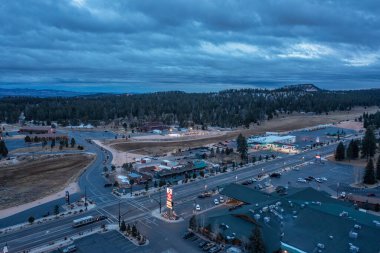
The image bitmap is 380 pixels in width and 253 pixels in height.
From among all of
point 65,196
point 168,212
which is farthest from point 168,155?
point 168,212

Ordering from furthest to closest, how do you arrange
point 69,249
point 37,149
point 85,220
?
1. point 37,149
2. point 85,220
3. point 69,249

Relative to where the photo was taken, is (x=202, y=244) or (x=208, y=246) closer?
(x=208, y=246)

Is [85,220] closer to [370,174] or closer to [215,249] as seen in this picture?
[215,249]

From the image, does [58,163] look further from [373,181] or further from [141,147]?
[373,181]

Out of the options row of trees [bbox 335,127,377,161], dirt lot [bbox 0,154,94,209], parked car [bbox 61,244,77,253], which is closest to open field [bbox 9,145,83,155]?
dirt lot [bbox 0,154,94,209]

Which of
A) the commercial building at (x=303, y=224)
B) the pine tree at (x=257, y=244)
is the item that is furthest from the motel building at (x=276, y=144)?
the pine tree at (x=257, y=244)

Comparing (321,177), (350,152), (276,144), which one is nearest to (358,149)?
(350,152)
